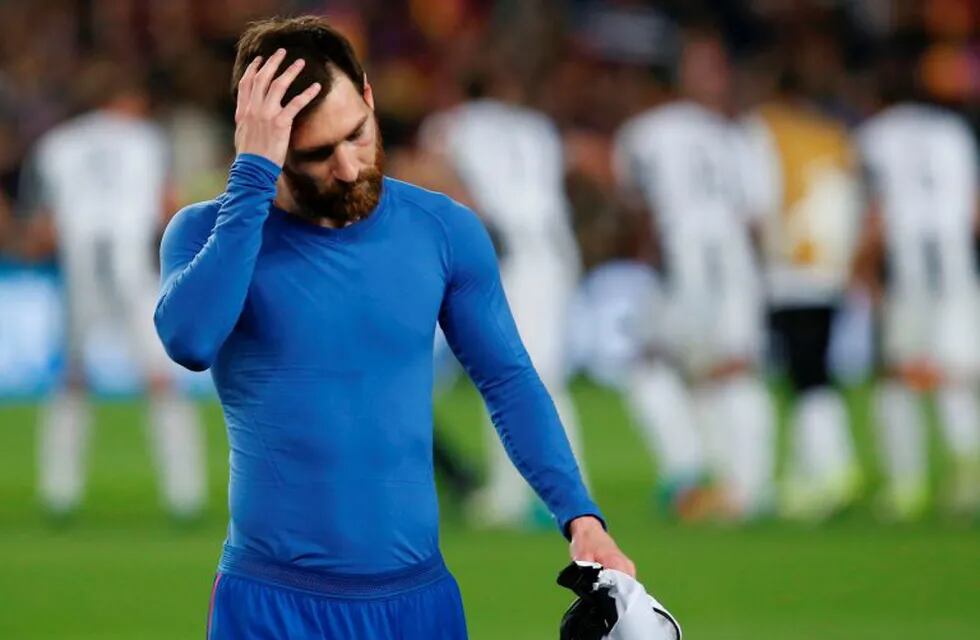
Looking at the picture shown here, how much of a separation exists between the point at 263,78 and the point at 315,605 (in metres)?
0.89

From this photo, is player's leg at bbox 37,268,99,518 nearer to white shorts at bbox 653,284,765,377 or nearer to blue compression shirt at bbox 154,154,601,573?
white shorts at bbox 653,284,765,377

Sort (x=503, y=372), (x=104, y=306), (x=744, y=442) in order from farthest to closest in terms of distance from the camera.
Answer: (x=104, y=306), (x=744, y=442), (x=503, y=372)

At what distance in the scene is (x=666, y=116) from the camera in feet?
35.0

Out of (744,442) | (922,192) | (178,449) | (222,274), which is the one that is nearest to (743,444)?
(744,442)

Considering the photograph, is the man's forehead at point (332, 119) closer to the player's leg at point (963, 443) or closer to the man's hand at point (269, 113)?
the man's hand at point (269, 113)

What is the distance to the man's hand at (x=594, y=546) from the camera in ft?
10.9

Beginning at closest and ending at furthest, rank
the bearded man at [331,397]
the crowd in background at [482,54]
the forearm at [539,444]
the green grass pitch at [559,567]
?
the bearded man at [331,397] → the forearm at [539,444] → the green grass pitch at [559,567] → the crowd in background at [482,54]

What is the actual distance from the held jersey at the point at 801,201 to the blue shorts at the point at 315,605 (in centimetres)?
744

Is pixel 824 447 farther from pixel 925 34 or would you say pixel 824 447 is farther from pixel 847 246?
pixel 925 34

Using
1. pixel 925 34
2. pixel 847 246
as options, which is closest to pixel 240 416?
pixel 847 246

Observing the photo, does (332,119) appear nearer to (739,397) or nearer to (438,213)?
(438,213)

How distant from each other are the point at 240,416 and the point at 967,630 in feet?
15.7

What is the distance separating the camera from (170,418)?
10461 millimetres

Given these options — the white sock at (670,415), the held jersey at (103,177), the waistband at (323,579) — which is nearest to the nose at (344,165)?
the waistband at (323,579)
